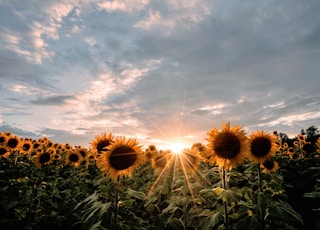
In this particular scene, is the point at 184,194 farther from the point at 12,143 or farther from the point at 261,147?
the point at 12,143

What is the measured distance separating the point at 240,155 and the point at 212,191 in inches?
37.3

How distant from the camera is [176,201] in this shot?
6.29m

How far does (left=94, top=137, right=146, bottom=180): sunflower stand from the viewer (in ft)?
16.5

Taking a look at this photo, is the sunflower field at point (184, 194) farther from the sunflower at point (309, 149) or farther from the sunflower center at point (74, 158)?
the sunflower at point (309, 149)

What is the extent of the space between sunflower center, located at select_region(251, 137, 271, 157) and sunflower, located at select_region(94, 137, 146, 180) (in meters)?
2.96

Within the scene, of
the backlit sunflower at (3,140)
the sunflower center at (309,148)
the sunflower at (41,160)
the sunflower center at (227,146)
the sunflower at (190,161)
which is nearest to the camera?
the sunflower center at (227,146)

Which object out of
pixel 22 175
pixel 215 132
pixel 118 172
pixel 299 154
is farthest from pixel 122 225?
pixel 299 154

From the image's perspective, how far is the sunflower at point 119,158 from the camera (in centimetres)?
504

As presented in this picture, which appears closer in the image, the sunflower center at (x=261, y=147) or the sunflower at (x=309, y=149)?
the sunflower center at (x=261, y=147)

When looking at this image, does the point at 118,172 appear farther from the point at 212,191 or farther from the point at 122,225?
the point at 212,191

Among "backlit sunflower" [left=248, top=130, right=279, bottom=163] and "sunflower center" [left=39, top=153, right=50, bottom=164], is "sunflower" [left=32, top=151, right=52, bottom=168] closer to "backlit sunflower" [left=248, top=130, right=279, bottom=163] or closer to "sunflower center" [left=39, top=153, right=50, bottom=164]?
"sunflower center" [left=39, top=153, right=50, bottom=164]

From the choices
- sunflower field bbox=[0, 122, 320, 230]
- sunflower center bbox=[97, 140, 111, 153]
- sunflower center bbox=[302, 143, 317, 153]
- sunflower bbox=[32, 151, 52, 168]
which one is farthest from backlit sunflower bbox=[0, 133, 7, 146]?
sunflower center bbox=[302, 143, 317, 153]

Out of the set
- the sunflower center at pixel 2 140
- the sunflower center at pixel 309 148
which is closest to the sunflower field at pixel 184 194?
the sunflower center at pixel 2 140

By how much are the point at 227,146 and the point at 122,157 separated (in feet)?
6.91
